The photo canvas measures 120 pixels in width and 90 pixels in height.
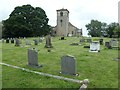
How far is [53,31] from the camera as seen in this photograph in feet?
285

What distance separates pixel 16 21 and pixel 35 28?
6468 millimetres

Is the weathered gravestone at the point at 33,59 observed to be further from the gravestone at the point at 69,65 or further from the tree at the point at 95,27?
the tree at the point at 95,27

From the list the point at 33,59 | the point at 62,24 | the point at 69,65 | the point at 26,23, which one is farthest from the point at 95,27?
the point at 69,65

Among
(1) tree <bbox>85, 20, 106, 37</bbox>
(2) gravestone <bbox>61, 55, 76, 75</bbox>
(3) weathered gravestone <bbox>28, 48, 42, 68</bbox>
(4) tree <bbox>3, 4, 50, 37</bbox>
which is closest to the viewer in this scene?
(2) gravestone <bbox>61, 55, 76, 75</bbox>

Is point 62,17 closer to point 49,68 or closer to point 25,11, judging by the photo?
point 25,11

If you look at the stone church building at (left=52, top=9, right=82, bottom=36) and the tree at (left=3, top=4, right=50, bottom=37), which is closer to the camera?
the tree at (left=3, top=4, right=50, bottom=37)

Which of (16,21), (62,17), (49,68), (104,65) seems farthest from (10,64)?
(62,17)

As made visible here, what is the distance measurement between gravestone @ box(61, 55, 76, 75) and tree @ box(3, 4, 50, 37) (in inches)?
2000

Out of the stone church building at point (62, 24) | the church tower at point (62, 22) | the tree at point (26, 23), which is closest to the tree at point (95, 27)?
the stone church building at point (62, 24)

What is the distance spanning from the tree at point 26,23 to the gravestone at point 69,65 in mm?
50805

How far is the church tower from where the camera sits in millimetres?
83625

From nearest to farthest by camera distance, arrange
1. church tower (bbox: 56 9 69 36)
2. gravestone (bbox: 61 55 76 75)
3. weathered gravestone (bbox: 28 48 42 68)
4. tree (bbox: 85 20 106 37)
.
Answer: gravestone (bbox: 61 55 76 75), weathered gravestone (bbox: 28 48 42 68), church tower (bbox: 56 9 69 36), tree (bbox: 85 20 106 37)

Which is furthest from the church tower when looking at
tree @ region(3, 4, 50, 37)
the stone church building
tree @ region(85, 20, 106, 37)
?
tree @ region(85, 20, 106, 37)

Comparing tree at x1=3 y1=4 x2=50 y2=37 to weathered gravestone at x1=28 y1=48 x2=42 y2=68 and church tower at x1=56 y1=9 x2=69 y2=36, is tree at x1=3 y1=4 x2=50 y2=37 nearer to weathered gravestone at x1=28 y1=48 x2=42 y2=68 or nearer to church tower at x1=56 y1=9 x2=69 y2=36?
church tower at x1=56 y1=9 x2=69 y2=36
